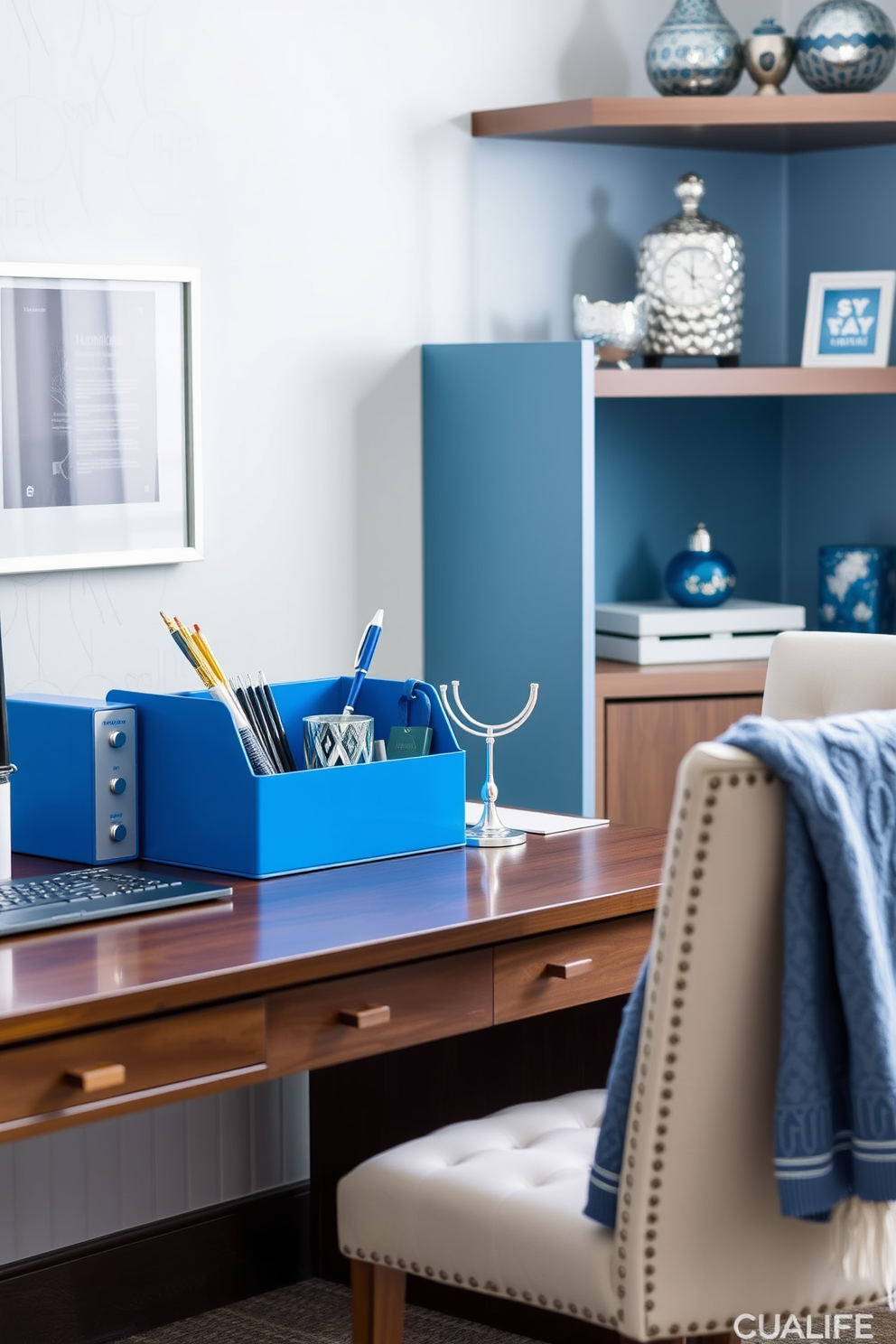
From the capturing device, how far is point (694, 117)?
2871 millimetres

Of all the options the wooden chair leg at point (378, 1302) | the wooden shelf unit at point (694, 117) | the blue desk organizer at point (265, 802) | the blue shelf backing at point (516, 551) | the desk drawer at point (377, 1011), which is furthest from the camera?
the wooden shelf unit at point (694, 117)

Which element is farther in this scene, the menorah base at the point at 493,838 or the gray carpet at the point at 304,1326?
the gray carpet at the point at 304,1326

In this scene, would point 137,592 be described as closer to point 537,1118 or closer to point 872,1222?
point 537,1118

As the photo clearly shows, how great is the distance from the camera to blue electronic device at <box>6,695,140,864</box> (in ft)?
6.84

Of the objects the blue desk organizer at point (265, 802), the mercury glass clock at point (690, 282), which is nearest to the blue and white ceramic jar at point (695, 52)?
the mercury glass clock at point (690, 282)

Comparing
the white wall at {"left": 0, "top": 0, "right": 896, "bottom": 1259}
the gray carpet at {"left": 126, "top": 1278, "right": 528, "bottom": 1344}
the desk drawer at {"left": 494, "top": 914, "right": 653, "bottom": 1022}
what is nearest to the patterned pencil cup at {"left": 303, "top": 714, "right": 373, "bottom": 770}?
the desk drawer at {"left": 494, "top": 914, "right": 653, "bottom": 1022}

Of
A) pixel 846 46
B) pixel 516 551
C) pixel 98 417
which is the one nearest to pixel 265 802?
pixel 98 417

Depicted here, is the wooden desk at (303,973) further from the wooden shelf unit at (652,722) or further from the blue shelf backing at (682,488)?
the blue shelf backing at (682,488)

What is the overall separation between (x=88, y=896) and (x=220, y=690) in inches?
13.4

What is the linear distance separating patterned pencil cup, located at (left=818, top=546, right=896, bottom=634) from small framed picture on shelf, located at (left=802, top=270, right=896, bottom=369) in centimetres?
31

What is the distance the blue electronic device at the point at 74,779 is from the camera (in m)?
2.09

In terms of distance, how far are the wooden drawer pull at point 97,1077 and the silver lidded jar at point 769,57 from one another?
6.65 ft

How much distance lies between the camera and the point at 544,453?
273cm

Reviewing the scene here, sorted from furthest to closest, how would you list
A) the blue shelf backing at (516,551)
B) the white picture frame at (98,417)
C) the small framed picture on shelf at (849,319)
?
the small framed picture on shelf at (849,319)
the blue shelf backing at (516,551)
the white picture frame at (98,417)
